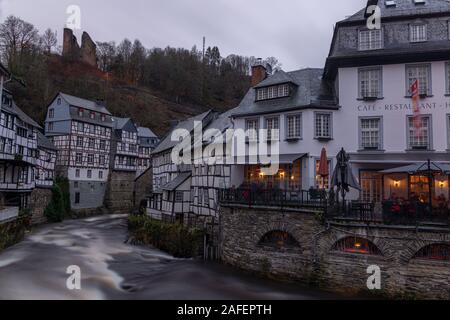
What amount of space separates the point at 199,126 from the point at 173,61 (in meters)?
55.7

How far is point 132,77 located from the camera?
272ft

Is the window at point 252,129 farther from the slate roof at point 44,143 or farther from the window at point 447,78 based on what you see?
the slate roof at point 44,143

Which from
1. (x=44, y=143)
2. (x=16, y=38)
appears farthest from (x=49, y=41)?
(x=44, y=143)

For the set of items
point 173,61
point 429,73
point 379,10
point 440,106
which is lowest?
point 440,106

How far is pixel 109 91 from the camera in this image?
65.1 m

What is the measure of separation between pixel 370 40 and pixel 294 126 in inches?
257

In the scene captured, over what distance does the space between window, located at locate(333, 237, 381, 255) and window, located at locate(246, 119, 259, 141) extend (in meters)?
9.61

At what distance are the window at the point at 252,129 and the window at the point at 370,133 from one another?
6421 millimetres

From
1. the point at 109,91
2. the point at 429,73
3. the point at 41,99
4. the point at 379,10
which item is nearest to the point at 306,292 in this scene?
the point at 429,73

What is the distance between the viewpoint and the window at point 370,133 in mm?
20297

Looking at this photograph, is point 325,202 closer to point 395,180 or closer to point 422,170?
point 422,170

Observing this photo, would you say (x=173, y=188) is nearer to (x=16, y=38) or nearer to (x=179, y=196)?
(x=179, y=196)

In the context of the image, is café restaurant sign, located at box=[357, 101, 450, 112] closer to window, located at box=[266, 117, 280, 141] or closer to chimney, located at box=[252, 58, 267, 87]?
window, located at box=[266, 117, 280, 141]

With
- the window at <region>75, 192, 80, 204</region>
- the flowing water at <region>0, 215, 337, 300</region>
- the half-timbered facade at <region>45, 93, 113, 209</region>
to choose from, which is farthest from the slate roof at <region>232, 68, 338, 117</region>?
the window at <region>75, 192, 80, 204</region>
